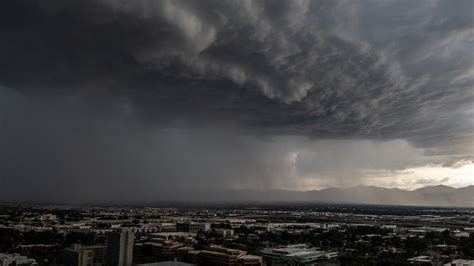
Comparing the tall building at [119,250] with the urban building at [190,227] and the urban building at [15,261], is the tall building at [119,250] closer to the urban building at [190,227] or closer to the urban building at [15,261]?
the urban building at [15,261]

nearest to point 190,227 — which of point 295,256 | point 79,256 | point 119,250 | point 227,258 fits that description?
point 295,256

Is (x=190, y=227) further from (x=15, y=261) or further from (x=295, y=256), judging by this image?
(x=15, y=261)

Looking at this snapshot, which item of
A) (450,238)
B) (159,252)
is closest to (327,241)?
(450,238)

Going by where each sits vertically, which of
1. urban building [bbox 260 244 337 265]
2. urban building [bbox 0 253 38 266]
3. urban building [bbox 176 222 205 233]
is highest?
urban building [bbox 176 222 205 233]

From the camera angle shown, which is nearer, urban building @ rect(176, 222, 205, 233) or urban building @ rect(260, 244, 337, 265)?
urban building @ rect(260, 244, 337, 265)

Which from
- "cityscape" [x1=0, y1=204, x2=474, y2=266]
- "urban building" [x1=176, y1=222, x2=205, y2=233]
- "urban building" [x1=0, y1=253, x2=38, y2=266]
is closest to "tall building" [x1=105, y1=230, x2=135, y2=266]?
"cityscape" [x1=0, y1=204, x2=474, y2=266]

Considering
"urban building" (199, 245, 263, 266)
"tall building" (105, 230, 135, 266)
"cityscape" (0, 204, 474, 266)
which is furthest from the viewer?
"urban building" (199, 245, 263, 266)

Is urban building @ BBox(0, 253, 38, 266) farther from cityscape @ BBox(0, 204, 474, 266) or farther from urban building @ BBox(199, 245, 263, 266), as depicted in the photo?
urban building @ BBox(199, 245, 263, 266)

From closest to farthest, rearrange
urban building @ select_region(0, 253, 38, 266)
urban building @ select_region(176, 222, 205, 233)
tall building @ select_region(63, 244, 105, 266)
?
urban building @ select_region(0, 253, 38, 266), tall building @ select_region(63, 244, 105, 266), urban building @ select_region(176, 222, 205, 233)
